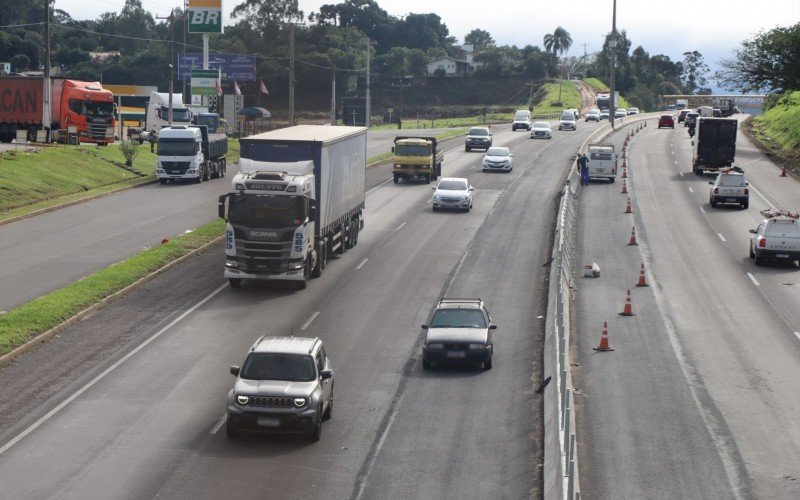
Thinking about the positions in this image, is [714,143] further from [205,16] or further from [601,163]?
[205,16]

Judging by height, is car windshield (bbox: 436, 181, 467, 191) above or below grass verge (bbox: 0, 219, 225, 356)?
above

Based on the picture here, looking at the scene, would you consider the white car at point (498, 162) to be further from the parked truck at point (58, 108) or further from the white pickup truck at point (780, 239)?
the white pickup truck at point (780, 239)

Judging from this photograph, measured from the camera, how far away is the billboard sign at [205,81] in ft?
298

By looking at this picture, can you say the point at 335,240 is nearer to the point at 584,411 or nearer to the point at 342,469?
the point at 584,411

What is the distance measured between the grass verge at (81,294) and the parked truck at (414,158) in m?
24.0

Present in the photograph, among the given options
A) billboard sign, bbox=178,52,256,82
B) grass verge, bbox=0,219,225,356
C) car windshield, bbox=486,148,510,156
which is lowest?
grass verge, bbox=0,219,225,356

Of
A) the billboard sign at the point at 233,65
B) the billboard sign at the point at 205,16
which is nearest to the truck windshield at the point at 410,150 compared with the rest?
the billboard sign at the point at 205,16

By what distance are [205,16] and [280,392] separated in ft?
225

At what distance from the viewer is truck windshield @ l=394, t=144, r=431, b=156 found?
227 feet

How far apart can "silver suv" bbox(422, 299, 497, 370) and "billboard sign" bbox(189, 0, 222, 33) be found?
202 ft

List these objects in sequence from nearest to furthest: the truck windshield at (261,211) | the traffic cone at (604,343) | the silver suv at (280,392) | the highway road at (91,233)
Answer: the silver suv at (280,392) → the traffic cone at (604,343) → the truck windshield at (261,211) → the highway road at (91,233)

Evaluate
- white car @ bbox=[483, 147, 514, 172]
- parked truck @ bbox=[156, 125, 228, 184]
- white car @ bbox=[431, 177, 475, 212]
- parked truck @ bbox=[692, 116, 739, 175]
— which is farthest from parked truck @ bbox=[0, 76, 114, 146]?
parked truck @ bbox=[692, 116, 739, 175]

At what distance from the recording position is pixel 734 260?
45875 mm

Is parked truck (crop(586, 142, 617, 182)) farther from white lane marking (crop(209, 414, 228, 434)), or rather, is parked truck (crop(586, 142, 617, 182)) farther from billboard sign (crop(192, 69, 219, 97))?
white lane marking (crop(209, 414, 228, 434))
